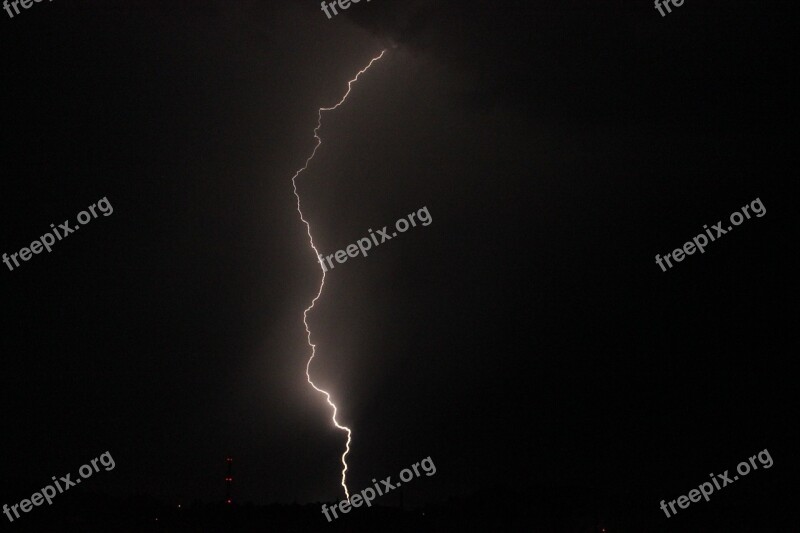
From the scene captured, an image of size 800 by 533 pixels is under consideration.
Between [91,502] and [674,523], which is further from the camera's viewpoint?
[91,502]

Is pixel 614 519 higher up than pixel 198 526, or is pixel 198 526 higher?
pixel 198 526

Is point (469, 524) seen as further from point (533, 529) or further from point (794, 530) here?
point (794, 530)

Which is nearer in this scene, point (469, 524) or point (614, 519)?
point (614, 519)

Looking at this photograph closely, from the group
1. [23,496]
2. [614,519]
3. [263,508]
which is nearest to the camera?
[614,519]

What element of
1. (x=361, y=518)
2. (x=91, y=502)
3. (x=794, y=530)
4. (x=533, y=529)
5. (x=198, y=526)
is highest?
(x=91, y=502)

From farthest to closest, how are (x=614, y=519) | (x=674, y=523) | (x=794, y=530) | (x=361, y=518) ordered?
(x=361, y=518) → (x=614, y=519) → (x=674, y=523) → (x=794, y=530)

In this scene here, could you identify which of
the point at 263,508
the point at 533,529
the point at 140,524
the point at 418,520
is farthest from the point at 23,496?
the point at 533,529

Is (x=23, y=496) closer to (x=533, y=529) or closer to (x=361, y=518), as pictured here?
(x=361, y=518)

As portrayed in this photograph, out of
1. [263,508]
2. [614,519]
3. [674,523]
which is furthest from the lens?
[263,508]

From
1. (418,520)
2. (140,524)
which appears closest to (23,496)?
(140,524)
